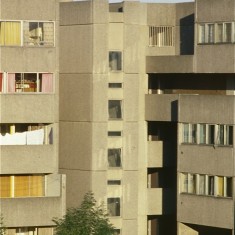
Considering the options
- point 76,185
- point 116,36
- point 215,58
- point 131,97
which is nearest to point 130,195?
point 76,185

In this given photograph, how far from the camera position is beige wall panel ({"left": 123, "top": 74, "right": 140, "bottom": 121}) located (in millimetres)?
77250

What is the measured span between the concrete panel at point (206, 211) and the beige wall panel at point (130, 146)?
2.89 meters

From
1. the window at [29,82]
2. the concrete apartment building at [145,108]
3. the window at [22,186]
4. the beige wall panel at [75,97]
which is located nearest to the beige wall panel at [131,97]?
the concrete apartment building at [145,108]

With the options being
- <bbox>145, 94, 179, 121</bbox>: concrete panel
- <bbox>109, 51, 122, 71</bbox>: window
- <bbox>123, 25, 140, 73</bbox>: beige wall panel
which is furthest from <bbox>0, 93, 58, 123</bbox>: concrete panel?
<bbox>145, 94, 179, 121</bbox>: concrete panel

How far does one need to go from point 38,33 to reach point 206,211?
1170 cm

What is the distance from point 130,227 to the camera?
77875mm

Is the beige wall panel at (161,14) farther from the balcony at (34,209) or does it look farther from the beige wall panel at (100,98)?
the balcony at (34,209)

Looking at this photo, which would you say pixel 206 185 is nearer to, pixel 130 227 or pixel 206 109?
pixel 206 109

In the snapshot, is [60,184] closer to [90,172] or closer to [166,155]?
[90,172]

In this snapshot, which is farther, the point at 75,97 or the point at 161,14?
the point at 161,14

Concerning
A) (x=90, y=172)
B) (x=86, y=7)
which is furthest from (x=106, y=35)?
(x=90, y=172)

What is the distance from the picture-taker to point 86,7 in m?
75.8

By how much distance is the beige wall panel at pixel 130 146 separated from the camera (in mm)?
77438

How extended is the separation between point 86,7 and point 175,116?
22.8 ft
